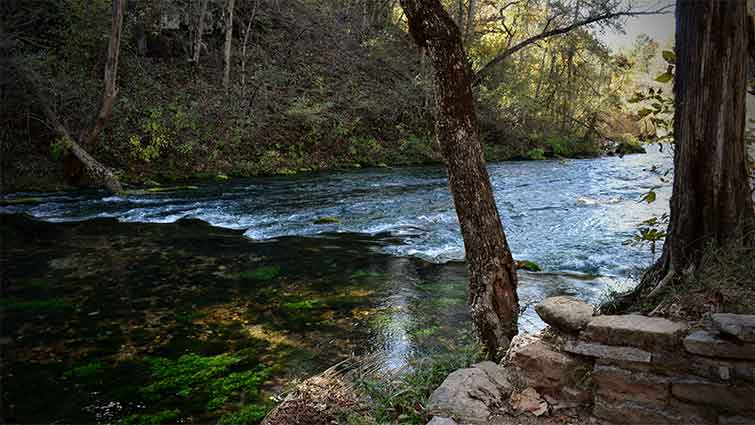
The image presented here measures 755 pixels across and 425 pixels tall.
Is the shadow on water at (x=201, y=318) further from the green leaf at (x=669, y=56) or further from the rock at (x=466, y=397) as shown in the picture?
the green leaf at (x=669, y=56)

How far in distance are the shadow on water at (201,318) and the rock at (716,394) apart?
7.97 feet

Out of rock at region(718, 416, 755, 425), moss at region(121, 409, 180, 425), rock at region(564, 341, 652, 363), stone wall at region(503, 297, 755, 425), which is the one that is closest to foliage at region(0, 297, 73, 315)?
moss at region(121, 409, 180, 425)

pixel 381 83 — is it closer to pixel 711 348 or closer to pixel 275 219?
pixel 275 219

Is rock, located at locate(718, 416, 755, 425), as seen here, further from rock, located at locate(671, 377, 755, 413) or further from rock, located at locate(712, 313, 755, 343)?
rock, located at locate(712, 313, 755, 343)

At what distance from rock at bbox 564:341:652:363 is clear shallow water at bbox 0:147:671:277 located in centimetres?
514

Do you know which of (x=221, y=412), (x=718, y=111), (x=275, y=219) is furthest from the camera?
(x=275, y=219)

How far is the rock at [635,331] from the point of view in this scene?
10.5 feet

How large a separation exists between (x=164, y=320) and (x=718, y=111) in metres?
6.02

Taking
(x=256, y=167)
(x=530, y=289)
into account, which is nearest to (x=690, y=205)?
(x=530, y=289)

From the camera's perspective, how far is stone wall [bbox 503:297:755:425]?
2.96 metres

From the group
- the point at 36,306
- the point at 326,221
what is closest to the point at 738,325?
the point at 36,306

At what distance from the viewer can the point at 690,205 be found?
155 inches

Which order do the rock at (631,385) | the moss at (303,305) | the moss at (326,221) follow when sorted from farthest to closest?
the moss at (326,221) → the moss at (303,305) → the rock at (631,385)

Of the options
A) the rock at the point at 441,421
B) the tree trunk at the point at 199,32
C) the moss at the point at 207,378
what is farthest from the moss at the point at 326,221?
the tree trunk at the point at 199,32
